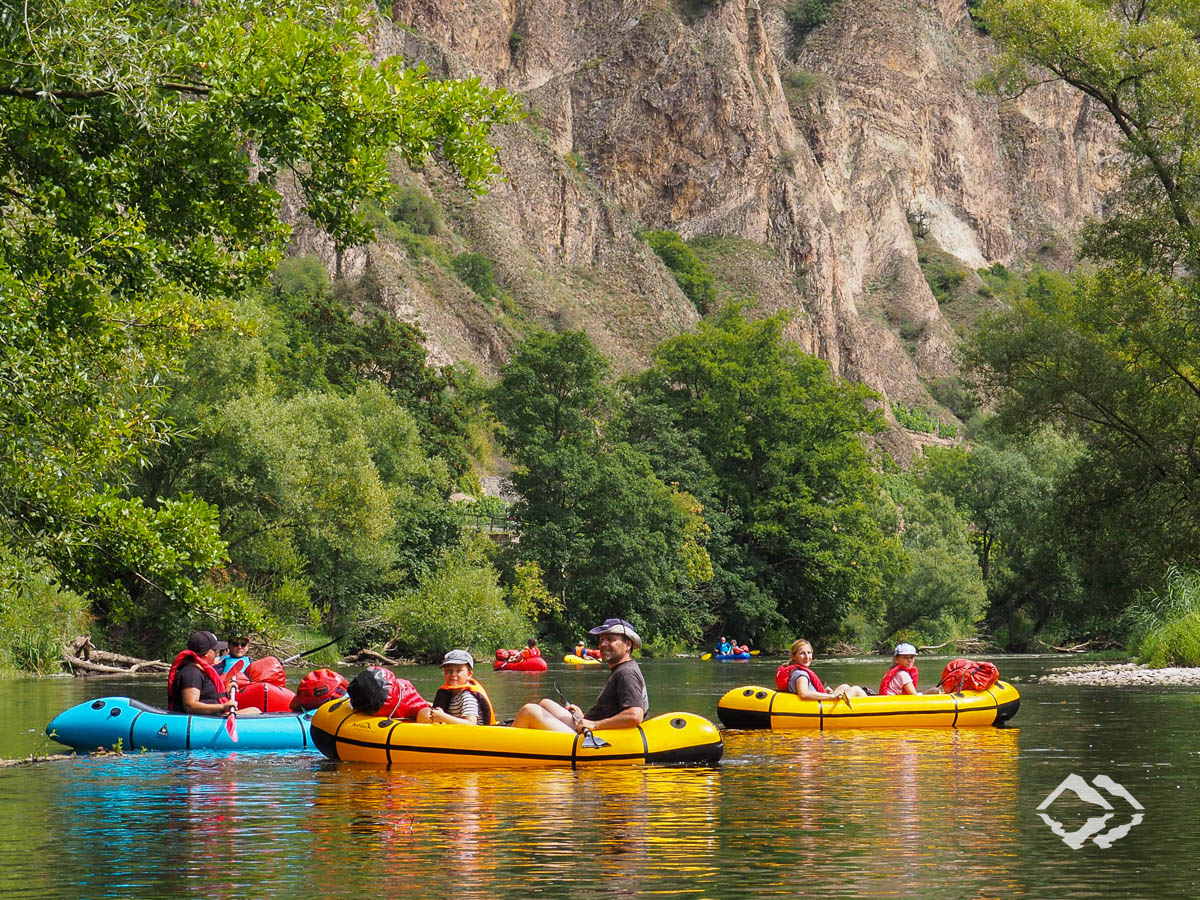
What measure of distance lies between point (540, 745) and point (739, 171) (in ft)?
288

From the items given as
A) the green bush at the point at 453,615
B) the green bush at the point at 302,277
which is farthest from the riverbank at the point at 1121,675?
the green bush at the point at 302,277

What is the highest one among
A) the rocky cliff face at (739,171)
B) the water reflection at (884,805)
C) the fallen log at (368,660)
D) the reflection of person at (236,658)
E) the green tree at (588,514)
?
the rocky cliff face at (739,171)

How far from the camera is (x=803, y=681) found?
18.0 meters

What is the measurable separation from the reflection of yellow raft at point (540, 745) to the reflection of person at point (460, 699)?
1.17 ft

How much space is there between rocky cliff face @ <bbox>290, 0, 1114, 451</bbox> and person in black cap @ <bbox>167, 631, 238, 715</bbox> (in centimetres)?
4846

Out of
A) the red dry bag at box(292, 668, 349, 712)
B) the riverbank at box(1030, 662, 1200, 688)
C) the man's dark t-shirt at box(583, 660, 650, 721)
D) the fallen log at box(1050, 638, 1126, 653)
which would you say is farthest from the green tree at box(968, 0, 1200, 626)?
the red dry bag at box(292, 668, 349, 712)

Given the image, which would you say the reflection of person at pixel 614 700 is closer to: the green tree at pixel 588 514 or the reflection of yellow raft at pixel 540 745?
the reflection of yellow raft at pixel 540 745

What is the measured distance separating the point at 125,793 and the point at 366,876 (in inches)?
189

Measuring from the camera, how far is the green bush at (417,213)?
74.8 m

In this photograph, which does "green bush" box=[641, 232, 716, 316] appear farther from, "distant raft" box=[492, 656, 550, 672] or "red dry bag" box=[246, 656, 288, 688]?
"red dry bag" box=[246, 656, 288, 688]

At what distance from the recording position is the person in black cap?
51.3 ft

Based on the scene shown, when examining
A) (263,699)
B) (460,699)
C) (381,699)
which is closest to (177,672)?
(263,699)

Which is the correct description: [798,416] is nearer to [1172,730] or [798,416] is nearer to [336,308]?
[336,308]

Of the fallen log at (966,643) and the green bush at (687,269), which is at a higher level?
the green bush at (687,269)
